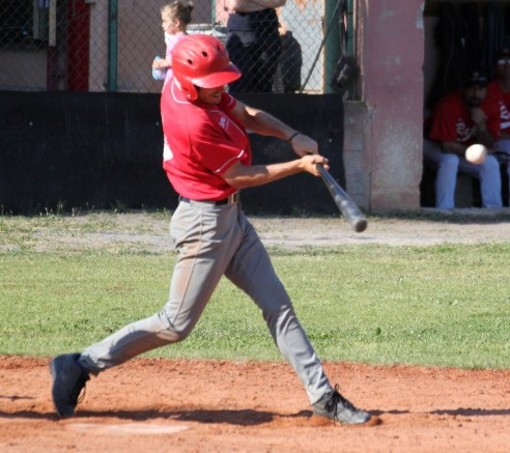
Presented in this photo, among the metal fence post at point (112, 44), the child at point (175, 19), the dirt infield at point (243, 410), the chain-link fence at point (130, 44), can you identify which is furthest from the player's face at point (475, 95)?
the dirt infield at point (243, 410)

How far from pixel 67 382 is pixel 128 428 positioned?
0.39 m

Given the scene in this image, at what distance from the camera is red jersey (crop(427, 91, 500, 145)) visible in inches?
612

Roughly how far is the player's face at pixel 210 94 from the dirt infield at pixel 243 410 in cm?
156

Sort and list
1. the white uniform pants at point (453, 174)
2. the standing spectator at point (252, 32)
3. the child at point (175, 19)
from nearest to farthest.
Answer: the child at point (175, 19) → the standing spectator at point (252, 32) → the white uniform pants at point (453, 174)

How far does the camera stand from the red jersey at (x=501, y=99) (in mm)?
15977

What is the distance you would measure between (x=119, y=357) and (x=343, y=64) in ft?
30.0

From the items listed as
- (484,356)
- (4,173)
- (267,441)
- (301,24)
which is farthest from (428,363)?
(301,24)

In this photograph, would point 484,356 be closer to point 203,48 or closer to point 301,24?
point 203,48

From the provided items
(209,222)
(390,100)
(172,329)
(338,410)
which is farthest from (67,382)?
(390,100)

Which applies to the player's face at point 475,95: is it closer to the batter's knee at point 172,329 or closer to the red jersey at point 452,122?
the red jersey at point 452,122

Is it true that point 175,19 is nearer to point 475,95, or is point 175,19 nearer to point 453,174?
point 453,174

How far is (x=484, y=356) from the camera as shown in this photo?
8031mm

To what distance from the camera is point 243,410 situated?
654cm

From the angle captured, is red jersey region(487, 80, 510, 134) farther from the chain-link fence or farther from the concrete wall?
the chain-link fence
